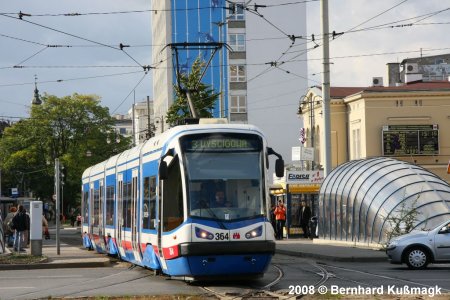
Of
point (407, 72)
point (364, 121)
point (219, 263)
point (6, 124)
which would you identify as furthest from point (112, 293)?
point (6, 124)

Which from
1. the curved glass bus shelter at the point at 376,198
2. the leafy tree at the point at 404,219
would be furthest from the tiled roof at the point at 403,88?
the leafy tree at the point at 404,219

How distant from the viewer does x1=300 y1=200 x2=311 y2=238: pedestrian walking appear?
47.3 m

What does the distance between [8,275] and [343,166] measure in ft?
64.3

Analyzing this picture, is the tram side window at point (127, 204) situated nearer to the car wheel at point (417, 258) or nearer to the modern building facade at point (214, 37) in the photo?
the car wheel at point (417, 258)

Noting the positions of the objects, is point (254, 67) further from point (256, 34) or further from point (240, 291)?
point (240, 291)

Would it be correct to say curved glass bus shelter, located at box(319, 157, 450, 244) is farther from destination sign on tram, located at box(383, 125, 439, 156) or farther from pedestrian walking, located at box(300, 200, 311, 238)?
destination sign on tram, located at box(383, 125, 439, 156)

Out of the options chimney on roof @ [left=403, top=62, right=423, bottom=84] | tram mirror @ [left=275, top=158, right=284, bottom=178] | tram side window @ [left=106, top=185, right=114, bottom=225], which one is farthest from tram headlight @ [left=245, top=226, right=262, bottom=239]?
chimney on roof @ [left=403, top=62, right=423, bottom=84]

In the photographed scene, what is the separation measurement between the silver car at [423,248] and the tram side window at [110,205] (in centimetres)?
848

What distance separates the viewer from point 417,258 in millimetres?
24672

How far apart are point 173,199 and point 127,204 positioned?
6.17 meters

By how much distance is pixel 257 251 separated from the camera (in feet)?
59.6

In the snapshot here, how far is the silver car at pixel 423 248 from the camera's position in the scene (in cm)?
2441

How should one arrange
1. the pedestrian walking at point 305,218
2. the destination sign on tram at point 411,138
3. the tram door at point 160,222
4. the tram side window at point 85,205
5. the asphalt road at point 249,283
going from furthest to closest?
the destination sign on tram at point 411,138 < the pedestrian walking at point 305,218 < the tram side window at point 85,205 < the tram door at point 160,222 < the asphalt road at point 249,283

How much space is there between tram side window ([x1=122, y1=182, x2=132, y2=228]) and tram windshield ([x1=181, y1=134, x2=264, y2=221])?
20.1 feet
